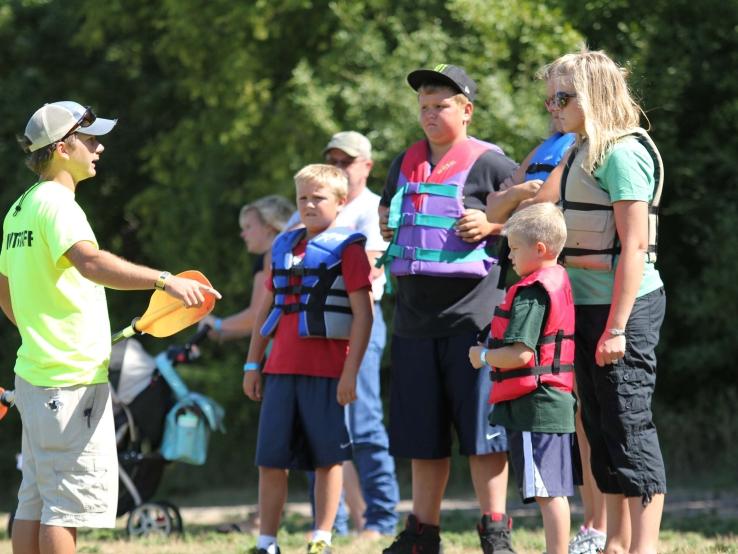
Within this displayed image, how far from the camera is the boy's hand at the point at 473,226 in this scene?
204 inches

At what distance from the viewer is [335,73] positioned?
10.5 metres

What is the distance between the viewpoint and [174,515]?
7594 millimetres

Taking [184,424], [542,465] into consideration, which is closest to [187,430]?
[184,424]

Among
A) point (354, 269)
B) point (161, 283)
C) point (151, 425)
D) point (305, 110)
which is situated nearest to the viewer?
point (161, 283)

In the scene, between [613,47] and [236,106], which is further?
[236,106]

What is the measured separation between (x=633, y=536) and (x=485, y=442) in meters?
0.84

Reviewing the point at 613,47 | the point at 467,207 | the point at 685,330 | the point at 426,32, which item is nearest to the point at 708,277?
the point at 685,330

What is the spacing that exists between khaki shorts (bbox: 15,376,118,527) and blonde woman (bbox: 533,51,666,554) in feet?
6.19

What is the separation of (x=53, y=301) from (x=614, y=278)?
2123 millimetres

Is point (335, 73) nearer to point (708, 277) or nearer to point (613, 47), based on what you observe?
point (613, 47)

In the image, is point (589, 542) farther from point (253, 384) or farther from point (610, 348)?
point (253, 384)

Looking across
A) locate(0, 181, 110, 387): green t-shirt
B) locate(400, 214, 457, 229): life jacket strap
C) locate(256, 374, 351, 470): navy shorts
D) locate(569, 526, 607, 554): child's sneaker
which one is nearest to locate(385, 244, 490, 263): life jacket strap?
locate(400, 214, 457, 229): life jacket strap

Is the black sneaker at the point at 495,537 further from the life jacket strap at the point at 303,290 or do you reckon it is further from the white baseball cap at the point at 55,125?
the white baseball cap at the point at 55,125

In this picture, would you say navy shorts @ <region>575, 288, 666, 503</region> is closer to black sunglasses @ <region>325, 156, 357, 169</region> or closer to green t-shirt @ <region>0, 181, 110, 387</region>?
green t-shirt @ <region>0, 181, 110, 387</region>
